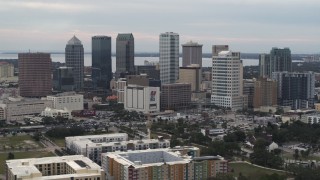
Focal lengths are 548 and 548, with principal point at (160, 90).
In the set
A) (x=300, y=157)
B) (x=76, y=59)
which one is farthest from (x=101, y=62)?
(x=300, y=157)

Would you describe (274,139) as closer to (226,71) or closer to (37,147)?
(37,147)

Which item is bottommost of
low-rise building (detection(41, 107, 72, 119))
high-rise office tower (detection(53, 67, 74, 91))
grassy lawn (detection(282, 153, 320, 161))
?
grassy lawn (detection(282, 153, 320, 161))

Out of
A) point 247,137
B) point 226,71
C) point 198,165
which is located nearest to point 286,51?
point 226,71

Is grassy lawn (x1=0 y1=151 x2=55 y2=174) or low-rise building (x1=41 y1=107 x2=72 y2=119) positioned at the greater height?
low-rise building (x1=41 y1=107 x2=72 y2=119)

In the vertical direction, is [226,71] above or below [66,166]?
above

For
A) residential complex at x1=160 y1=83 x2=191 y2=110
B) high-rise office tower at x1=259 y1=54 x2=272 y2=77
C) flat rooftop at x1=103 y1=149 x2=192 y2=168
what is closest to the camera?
flat rooftop at x1=103 y1=149 x2=192 y2=168

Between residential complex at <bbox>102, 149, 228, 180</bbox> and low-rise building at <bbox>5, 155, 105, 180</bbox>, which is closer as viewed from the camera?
low-rise building at <bbox>5, 155, 105, 180</bbox>

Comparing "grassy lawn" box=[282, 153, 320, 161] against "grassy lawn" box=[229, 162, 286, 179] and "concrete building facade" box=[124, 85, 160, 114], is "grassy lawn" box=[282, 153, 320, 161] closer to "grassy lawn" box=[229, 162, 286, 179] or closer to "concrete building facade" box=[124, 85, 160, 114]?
"grassy lawn" box=[229, 162, 286, 179]

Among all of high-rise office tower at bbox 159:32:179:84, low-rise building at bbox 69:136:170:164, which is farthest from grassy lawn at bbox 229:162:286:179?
high-rise office tower at bbox 159:32:179:84
